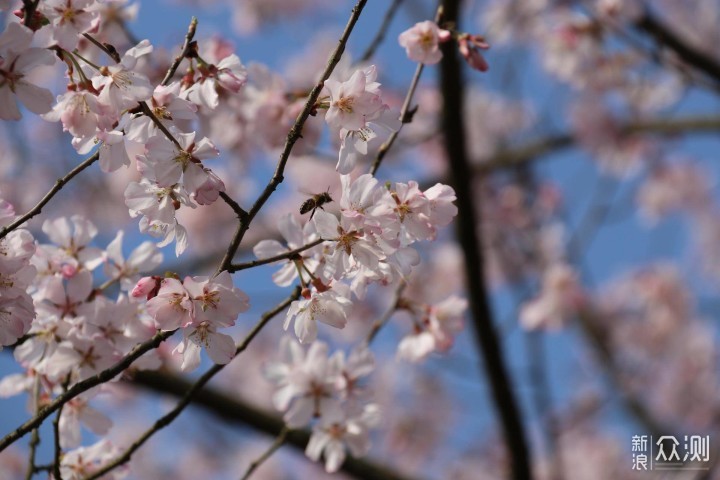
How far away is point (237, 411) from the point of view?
299 cm

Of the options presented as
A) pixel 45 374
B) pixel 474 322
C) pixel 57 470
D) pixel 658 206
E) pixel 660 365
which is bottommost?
pixel 57 470

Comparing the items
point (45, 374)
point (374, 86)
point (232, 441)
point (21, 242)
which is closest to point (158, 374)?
point (45, 374)

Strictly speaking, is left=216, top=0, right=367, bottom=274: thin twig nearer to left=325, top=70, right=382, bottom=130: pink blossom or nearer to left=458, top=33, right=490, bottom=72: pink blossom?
left=325, top=70, right=382, bottom=130: pink blossom

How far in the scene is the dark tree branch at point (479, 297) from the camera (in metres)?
2.81

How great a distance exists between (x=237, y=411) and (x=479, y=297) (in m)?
1.02

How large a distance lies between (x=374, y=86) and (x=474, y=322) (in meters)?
1.85

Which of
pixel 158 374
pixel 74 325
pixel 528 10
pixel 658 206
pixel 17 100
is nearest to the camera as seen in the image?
pixel 17 100

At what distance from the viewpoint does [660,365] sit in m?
6.92

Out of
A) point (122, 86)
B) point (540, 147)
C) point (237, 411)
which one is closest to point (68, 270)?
point (122, 86)

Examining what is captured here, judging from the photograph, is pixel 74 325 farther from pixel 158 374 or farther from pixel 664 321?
pixel 664 321

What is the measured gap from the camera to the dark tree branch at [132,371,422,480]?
289cm

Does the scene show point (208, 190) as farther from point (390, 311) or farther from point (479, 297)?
point (479, 297)

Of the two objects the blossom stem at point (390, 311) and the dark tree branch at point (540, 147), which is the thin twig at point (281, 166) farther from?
the dark tree branch at point (540, 147)

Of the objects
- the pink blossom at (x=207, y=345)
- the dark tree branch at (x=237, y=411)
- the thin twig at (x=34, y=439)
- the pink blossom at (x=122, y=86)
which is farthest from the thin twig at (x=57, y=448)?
the dark tree branch at (x=237, y=411)
